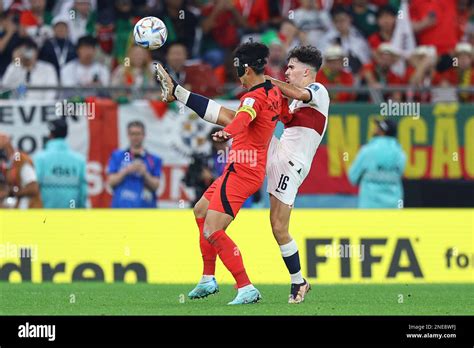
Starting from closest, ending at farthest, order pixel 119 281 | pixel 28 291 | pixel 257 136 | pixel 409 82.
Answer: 1. pixel 257 136
2. pixel 28 291
3. pixel 119 281
4. pixel 409 82

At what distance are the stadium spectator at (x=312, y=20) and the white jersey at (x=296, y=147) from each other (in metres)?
8.85

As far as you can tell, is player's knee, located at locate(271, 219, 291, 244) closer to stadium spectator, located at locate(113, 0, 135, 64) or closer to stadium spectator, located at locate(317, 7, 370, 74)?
stadium spectator, located at locate(317, 7, 370, 74)

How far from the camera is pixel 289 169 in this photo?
1229 cm

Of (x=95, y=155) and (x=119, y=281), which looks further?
(x=95, y=155)

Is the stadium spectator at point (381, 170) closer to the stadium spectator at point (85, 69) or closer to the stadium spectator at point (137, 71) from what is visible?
the stadium spectator at point (137, 71)

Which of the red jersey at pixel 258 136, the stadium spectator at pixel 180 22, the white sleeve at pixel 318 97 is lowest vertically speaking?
the red jersey at pixel 258 136

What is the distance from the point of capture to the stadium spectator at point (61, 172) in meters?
18.1

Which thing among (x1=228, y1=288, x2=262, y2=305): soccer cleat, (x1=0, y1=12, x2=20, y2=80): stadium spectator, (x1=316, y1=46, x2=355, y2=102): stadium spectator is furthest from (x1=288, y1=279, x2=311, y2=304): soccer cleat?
(x1=0, y1=12, x2=20, y2=80): stadium spectator

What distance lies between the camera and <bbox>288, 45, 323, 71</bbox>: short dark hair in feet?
40.6

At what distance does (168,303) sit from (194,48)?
9535 mm

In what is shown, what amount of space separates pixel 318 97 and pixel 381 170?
6.15 m

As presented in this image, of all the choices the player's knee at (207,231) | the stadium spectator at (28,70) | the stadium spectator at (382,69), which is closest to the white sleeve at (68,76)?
the stadium spectator at (28,70)

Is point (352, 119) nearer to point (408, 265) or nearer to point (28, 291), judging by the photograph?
point (408, 265)
